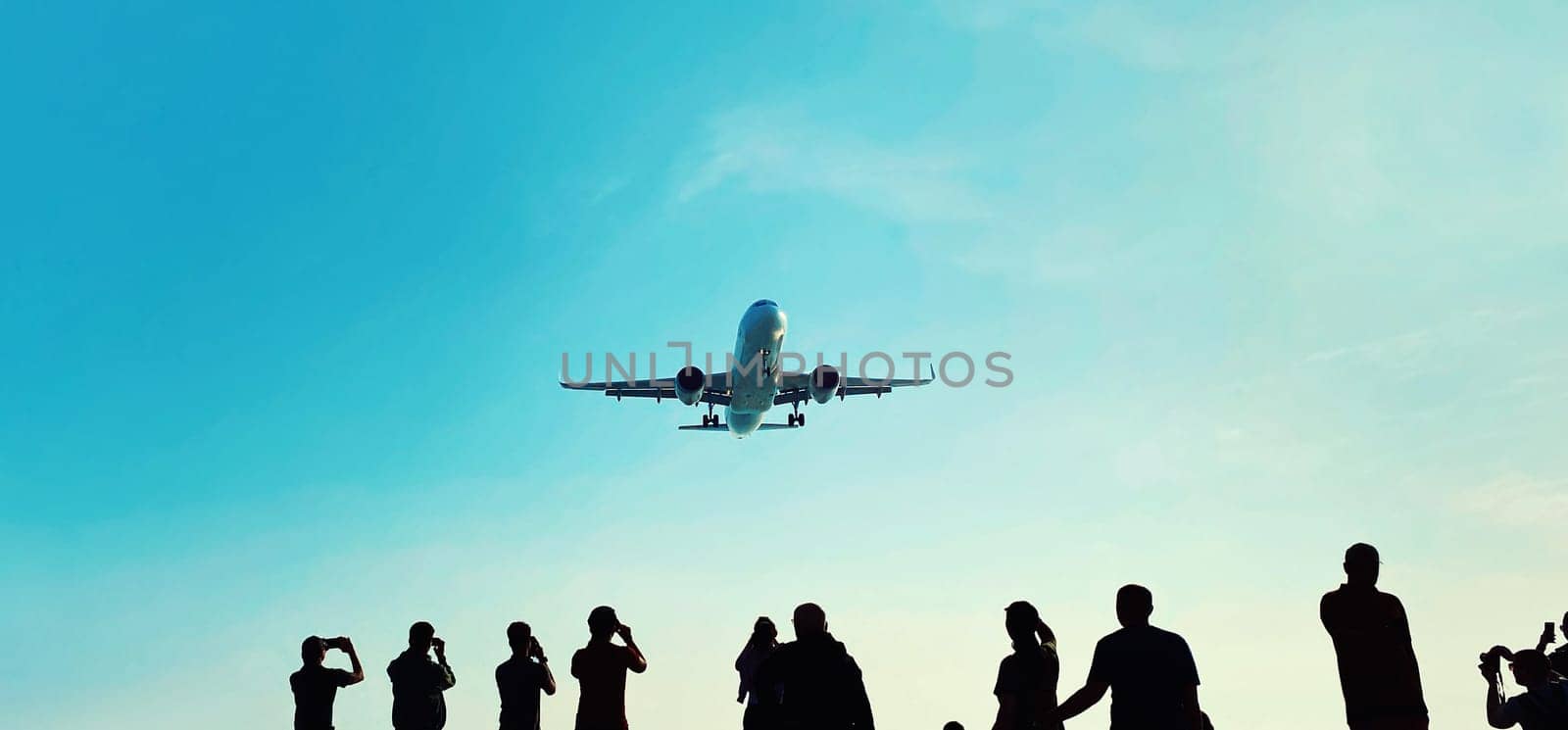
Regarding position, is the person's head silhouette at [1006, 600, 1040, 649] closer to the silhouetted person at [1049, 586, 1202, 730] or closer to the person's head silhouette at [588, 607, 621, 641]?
the silhouetted person at [1049, 586, 1202, 730]

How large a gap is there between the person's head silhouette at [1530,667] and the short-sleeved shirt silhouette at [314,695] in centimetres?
1297

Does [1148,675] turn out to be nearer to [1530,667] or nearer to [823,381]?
[1530,667]

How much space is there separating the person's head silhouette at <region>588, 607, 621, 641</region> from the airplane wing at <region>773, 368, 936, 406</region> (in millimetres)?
50829

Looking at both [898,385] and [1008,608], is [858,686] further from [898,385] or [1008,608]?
[898,385]

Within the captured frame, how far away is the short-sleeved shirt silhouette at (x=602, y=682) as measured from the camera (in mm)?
12055

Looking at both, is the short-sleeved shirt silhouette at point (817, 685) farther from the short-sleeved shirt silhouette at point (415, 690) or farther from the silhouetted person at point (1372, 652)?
the short-sleeved shirt silhouette at point (415, 690)

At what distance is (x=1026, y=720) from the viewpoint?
9.72m

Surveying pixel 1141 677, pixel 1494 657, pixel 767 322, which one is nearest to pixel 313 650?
pixel 1141 677

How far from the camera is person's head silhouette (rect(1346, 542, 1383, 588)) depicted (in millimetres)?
9586

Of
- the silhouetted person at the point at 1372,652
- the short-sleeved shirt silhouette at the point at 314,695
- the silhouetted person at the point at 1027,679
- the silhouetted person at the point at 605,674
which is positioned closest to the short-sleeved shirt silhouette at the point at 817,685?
the silhouetted person at the point at 1027,679

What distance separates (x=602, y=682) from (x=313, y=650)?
3.44 metres

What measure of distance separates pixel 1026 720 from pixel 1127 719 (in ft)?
3.04

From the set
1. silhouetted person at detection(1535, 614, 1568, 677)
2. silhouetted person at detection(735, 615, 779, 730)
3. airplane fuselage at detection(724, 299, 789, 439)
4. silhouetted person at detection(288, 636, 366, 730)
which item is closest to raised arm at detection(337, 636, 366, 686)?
silhouetted person at detection(288, 636, 366, 730)

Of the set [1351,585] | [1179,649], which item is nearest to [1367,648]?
[1351,585]
